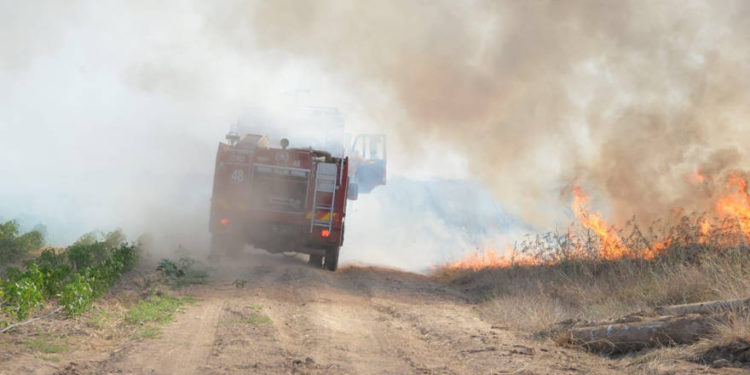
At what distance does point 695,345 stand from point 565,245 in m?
7.31

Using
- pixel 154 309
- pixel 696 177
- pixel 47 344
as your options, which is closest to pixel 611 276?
pixel 696 177

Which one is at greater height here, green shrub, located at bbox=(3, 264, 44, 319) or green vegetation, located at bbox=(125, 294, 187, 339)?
green shrub, located at bbox=(3, 264, 44, 319)

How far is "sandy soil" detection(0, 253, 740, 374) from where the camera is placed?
5883 mm

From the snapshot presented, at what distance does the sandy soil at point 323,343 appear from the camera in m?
5.88

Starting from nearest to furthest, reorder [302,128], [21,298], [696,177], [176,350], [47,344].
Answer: [47,344]
[176,350]
[21,298]
[696,177]
[302,128]

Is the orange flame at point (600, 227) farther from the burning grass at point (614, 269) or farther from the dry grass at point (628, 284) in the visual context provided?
the dry grass at point (628, 284)

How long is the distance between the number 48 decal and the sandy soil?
14.5ft

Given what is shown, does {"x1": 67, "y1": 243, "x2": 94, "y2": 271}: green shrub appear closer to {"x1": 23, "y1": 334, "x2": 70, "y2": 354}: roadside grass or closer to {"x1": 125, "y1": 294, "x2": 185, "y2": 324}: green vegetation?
{"x1": 125, "y1": 294, "x2": 185, "y2": 324}: green vegetation

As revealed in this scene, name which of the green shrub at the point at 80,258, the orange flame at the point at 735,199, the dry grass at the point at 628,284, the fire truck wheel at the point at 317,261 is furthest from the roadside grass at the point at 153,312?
the orange flame at the point at 735,199

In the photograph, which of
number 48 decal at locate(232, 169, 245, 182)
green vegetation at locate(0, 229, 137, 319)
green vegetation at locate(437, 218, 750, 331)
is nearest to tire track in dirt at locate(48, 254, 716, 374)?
green vegetation at locate(437, 218, 750, 331)

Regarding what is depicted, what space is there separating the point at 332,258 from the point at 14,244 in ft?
29.5

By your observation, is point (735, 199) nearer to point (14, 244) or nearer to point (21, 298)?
point (21, 298)

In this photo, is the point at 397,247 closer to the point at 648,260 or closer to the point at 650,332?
the point at 648,260

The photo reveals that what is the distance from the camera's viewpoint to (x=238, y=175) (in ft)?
51.0
